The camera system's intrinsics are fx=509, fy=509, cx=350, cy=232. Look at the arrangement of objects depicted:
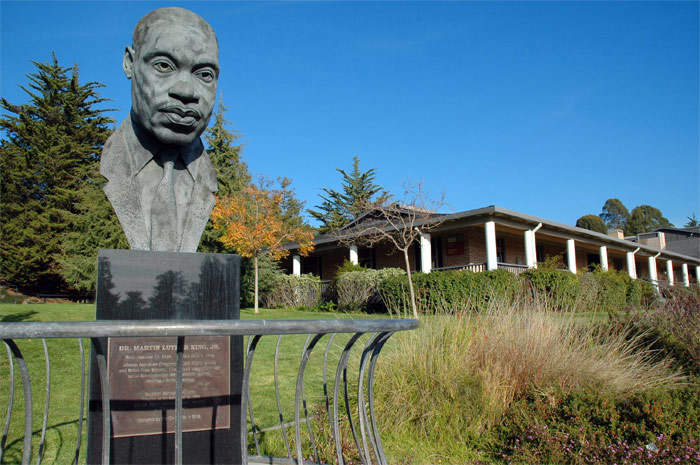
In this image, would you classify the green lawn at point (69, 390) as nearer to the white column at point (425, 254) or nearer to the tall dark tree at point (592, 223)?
the white column at point (425, 254)

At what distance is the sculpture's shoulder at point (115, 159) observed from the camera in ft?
12.3

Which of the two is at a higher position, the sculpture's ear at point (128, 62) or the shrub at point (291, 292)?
the sculpture's ear at point (128, 62)

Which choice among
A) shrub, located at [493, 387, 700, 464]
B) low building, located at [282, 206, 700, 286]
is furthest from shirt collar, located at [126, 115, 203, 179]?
low building, located at [282, 206, 700, 286]

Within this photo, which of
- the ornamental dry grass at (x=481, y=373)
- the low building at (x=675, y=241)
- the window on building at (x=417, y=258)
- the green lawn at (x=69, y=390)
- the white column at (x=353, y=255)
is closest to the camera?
the green lawn at (x=69, y=390)

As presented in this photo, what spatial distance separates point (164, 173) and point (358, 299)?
54.3 feet

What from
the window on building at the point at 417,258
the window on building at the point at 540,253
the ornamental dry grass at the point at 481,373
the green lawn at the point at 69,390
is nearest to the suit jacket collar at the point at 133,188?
the green lawn at the point at 69,390

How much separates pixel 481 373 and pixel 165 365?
361 centimetres

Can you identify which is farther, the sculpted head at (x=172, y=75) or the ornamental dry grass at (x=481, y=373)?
the ornamental dry grass at (x=481, y=373)

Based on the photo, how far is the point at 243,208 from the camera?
19.3 meters

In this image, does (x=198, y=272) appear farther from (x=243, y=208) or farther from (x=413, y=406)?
(x=243, y=208)

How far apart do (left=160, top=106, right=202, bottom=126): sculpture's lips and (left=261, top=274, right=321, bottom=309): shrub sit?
64.1 ft

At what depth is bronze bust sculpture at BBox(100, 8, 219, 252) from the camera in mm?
3613

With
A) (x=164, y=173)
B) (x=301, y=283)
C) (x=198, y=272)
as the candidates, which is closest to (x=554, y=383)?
(x=198, y=272)

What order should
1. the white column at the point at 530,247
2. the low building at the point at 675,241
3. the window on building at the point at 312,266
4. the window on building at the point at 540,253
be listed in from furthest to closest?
the low building at the point at 675,241, the window on building at the point at 312,266, the window on building at the point at 540,253, the white column at the point at 530,247
